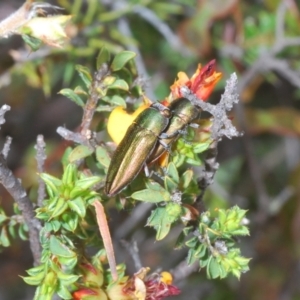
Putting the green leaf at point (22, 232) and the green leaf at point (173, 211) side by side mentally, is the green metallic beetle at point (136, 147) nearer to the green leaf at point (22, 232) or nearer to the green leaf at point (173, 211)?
the green leaf at point (173, 211)

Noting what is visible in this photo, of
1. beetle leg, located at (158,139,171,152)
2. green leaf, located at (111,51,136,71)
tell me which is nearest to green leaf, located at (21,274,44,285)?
beetle leg, located at (158,139,171,152)

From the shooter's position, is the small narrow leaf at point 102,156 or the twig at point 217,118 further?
the small narrow leaf at point 102,156

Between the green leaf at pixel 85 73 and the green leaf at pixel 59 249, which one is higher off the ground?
the green leaf at pixel 85 73

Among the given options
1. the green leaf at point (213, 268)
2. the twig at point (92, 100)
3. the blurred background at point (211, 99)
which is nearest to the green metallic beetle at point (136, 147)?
the twig at point (92, 100)

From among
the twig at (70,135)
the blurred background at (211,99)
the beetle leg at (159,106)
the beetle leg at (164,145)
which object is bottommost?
the blurred background at (211,99)

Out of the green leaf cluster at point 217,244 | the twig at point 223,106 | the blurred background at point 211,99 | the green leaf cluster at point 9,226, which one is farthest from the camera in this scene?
the blurred background at point 211,99

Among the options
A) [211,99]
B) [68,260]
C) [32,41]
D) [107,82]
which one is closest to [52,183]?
[68,260]

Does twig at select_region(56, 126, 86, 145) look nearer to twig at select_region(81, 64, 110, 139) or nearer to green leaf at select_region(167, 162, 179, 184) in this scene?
twig at select_region(81, 64, 110, 139)

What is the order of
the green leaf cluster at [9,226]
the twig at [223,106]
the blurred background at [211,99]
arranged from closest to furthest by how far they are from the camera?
the twig at [223,106] < the green leaf cluster at [9,226] < the blurred background at [211,99]
